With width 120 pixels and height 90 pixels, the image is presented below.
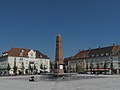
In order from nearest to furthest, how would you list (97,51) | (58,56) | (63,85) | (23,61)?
(63,85) → (58,56) → (23,61) → (97,51)

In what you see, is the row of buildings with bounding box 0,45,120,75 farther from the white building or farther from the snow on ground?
the snow on ground

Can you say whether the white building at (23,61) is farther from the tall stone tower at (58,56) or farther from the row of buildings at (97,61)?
the tall stone tower at (58,56)

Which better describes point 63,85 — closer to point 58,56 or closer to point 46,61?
point 58,56

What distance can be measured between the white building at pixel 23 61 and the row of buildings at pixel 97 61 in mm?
15458

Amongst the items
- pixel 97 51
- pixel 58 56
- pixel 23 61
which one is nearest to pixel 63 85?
pixel 58 56

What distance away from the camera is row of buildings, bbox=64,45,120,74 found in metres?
92.3

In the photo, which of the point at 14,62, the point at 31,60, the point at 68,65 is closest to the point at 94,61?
the point at 68,65

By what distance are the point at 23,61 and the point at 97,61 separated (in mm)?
30689

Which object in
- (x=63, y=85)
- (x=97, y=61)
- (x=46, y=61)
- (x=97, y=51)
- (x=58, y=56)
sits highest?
(x=97, y=51)

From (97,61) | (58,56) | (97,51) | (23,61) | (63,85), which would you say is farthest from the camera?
(97,51)

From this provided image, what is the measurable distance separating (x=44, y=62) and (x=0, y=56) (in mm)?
18551

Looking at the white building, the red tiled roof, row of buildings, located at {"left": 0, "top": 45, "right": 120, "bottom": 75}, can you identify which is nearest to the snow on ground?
row of buildings, located at {"left": 0, "top": 45, "right": 120, "bottom": 75}

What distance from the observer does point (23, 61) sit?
96.1 metres

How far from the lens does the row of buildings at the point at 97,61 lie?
92.3 m
